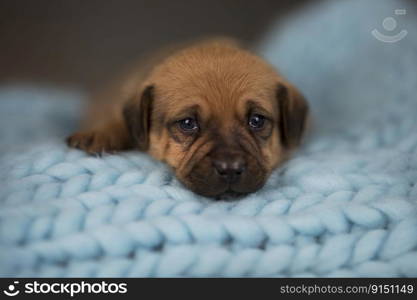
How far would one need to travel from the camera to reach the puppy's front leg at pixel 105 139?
8.63 ft

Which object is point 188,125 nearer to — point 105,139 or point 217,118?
point 217,118

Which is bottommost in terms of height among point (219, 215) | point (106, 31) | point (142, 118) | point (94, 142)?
point (219, 215)

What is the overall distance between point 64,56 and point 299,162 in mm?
4259

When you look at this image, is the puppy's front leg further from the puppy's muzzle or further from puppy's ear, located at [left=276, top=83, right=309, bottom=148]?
puppy's ear, located at [left=276, top=83, right=309, bottom=148]

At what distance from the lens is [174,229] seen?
1869 mm

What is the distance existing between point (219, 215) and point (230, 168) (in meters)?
0.31

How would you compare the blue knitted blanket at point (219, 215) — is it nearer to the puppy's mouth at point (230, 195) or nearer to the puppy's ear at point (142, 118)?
the puppy's mouth at point (230, 195)

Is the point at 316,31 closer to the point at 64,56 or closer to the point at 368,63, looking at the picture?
the point at 368,63

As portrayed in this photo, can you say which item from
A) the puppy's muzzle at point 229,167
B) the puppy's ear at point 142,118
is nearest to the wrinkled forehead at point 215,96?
the puppy's ear at point 142,118

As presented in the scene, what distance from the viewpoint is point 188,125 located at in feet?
8.77

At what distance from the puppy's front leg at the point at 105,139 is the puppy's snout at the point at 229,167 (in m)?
0.69

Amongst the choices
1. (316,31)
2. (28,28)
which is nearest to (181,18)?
(28,28)

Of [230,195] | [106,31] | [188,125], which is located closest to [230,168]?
[230,195]

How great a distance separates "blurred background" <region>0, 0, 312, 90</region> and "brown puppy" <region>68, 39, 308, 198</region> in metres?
2.88
